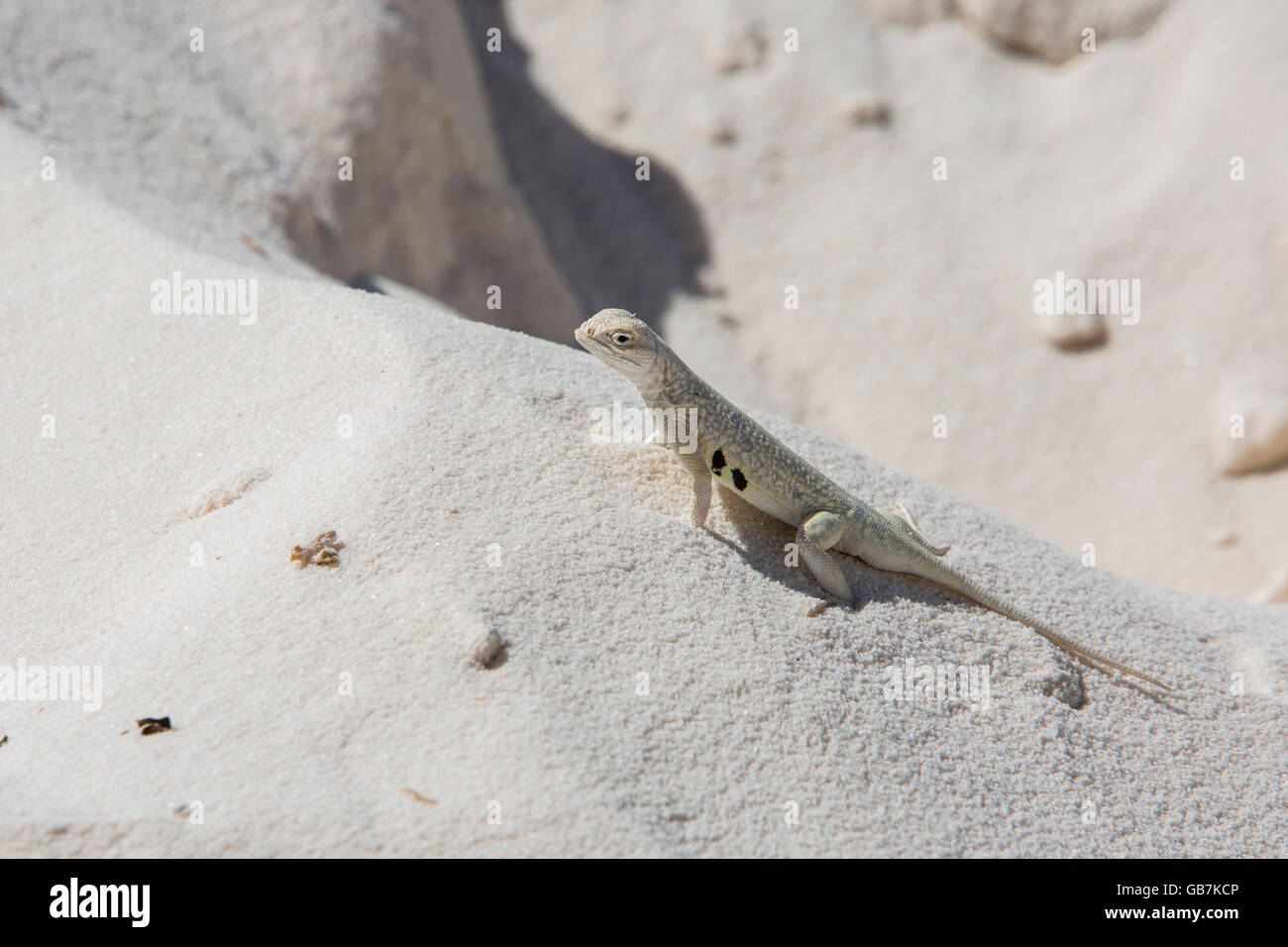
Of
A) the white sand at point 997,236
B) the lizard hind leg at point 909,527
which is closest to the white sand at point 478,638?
the lizard hind leg at point 909,527

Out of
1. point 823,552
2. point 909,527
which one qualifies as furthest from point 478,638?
point 909,527

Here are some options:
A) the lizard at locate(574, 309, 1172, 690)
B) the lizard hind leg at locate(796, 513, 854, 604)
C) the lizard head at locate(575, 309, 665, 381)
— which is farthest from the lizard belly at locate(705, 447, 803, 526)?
the lizard head at locate(575, 309, 665, 381)

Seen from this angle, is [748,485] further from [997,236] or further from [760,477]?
[997,236]

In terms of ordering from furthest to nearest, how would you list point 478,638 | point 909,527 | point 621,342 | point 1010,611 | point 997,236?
point 997,236 < point 909,527 < point 1010,611 < point 621,342 < point 478,638

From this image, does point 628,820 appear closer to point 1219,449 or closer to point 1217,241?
point 1219,449

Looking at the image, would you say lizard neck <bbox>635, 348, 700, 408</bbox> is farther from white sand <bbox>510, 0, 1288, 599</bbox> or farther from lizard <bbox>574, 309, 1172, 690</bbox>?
white sand <bbox>510, 0, 1288, 599</bbox>

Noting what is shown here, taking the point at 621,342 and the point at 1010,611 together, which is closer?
the point at 621,342

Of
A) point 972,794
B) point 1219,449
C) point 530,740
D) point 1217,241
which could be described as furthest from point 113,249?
point 1217,241
